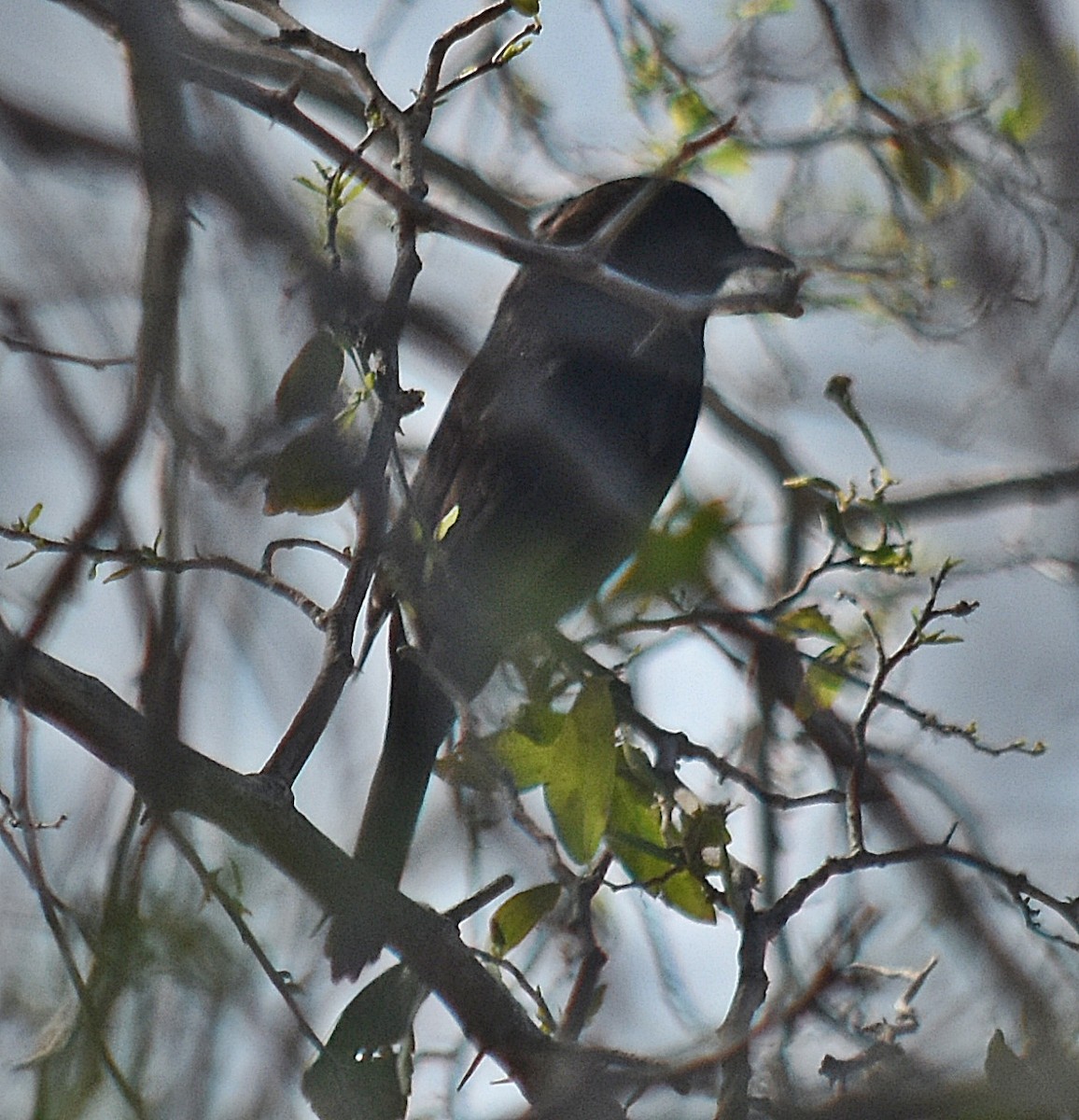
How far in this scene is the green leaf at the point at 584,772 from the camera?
8.43 ft

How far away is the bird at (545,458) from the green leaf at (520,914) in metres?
0.42

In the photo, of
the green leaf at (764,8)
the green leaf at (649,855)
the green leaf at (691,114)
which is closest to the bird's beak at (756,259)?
the green leaf at (691,114)

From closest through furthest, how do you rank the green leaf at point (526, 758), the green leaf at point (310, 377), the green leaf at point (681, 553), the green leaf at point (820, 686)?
the green leaf at point (681, 553) < the green leaf at point (310, 377) < the green leaf at point (526, 758) < the green leaf at point (820, 686)

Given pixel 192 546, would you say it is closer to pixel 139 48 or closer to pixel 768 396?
pixel 139 48

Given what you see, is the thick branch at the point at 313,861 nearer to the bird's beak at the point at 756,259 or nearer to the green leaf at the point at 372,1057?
the green leaf at the point at 372,1057

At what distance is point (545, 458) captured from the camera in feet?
13.7

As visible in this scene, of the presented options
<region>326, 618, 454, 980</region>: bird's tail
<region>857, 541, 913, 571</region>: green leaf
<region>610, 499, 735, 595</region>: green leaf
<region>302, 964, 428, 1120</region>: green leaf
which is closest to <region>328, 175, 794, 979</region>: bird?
<region>326, 618, 454, 980</region>: bird's tail

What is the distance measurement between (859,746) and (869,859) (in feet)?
0.61

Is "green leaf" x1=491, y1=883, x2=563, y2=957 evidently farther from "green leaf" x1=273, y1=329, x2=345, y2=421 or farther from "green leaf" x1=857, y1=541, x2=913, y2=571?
"green leaf" x1=273, y1=329, x2=345, y2=421

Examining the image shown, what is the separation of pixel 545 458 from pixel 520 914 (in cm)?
166

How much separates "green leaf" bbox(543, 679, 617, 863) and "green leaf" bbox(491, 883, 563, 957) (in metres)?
0.18

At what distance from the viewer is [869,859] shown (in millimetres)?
2477

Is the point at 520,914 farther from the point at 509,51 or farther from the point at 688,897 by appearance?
the point at 509,51

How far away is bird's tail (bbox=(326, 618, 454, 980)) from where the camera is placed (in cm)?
364
